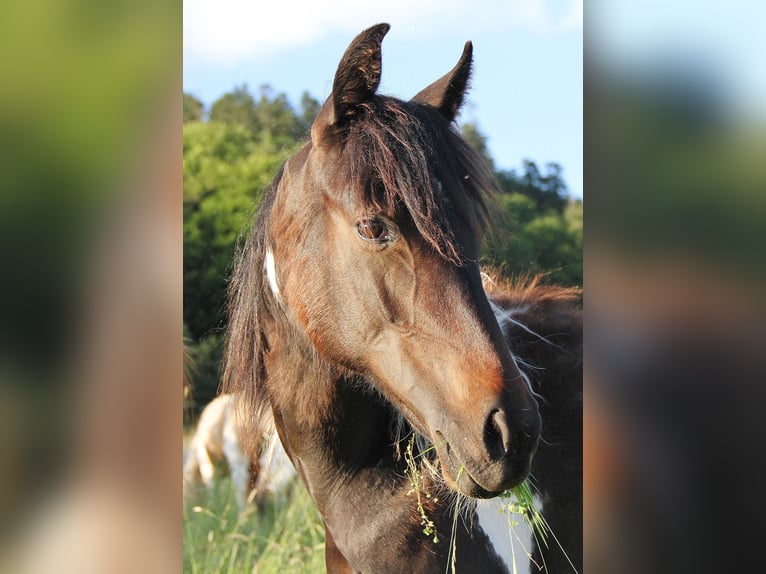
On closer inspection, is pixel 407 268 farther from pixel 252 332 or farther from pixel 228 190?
pixel 228 190

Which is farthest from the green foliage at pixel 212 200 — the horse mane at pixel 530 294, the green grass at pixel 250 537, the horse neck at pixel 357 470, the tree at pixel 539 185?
the horse neck at pixel 357 470

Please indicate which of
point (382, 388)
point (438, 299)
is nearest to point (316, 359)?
point (382, 388)

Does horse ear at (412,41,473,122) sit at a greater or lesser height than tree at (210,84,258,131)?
lesser

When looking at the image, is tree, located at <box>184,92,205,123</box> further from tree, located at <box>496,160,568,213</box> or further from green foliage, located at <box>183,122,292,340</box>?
tree, located at <box>496,160,568,213</box>

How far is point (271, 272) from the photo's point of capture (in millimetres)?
2127

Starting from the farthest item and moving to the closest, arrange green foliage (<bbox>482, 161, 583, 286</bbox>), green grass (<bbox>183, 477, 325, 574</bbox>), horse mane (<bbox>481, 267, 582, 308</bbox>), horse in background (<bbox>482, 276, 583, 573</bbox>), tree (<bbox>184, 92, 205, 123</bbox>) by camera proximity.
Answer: green foliage (<bbox>482, 161, 583, 286</bbox>) < tree (<bbox>184, 92, 205, 123</bbox>) < green grass (<bbox>183, 477, 325, 574</bbox>) < horse mane (<bbox>481, 267, 582, 308</bbox>) < horse in background (<bbox>482, 276, 583, 573</bbox>)

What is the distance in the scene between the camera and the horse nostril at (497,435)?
1.61 m

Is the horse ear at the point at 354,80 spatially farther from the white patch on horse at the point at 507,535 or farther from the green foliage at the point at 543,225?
the green foliage at the point at 543,225

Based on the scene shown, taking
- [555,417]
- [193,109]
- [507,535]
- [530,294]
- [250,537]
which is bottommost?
[250,537]

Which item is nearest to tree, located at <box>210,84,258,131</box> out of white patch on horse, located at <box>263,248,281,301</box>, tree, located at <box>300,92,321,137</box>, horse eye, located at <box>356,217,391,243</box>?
tree, located at <box>300,92,321,137</box>

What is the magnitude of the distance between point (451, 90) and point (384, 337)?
79cm

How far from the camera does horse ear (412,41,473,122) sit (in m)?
2.04
